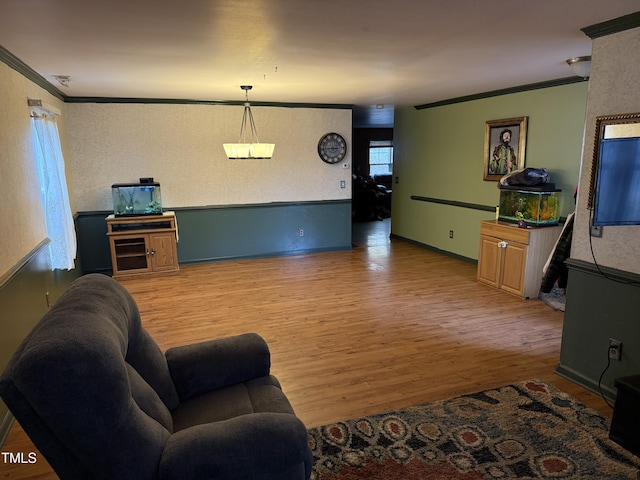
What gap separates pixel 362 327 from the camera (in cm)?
395

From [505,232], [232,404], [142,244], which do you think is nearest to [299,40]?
[232,404]

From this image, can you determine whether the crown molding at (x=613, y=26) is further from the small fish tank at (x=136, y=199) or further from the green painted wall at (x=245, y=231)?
the small fish tank at (x=136, y=199)

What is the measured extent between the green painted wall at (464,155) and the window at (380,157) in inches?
208

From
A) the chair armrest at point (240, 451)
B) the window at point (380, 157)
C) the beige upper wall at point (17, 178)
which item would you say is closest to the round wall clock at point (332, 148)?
the beige upper wall at point (17, 178)

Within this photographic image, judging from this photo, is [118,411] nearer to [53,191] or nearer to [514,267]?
[53,191]

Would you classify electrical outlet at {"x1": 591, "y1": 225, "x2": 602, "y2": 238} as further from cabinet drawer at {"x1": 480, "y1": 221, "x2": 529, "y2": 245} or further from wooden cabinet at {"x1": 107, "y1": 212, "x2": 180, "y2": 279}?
wooden cabinet at {"x1": 107, "y1": 212, "x2": 180, "y2": 279}

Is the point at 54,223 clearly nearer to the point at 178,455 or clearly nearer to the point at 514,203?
the point at 178,455

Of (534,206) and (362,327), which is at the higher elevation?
(534,206)

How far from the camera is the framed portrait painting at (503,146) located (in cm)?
520

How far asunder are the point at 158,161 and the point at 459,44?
14.3 feet

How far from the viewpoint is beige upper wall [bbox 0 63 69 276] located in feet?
9.21

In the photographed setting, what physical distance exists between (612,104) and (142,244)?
519cm

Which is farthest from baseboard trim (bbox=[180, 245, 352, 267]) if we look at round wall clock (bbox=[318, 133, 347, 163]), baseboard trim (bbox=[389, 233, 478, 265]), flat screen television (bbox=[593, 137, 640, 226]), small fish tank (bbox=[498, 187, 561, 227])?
flat screen television (bbox=[593, 137, 640, 226])

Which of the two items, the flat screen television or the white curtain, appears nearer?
the flat screen television
